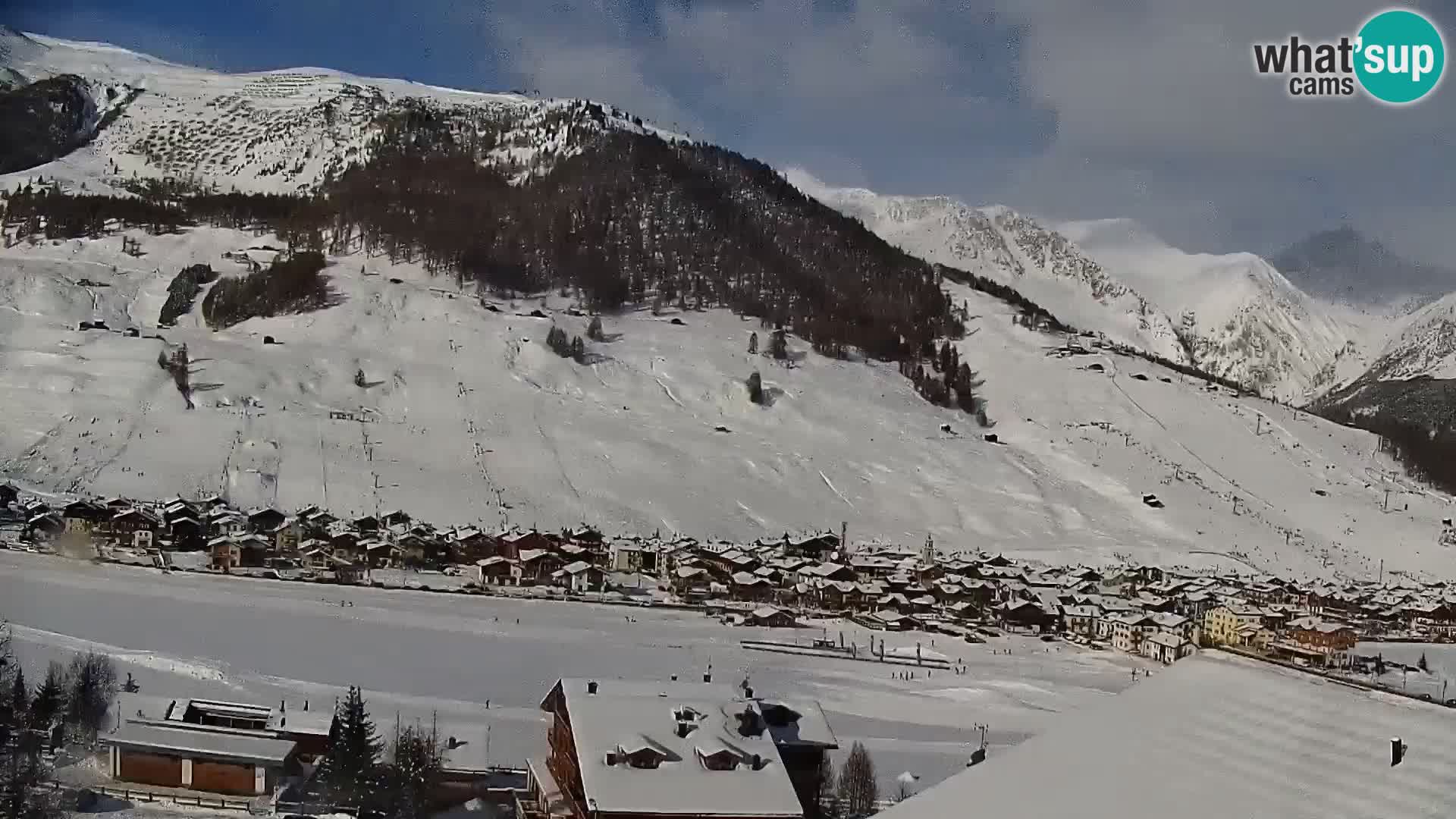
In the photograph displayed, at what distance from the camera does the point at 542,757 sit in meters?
4.42

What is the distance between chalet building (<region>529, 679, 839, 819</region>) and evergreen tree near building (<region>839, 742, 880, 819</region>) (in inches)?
6.4

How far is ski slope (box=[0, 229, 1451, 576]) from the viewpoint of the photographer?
1141cm

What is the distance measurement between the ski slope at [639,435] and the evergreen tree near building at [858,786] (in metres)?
6.53

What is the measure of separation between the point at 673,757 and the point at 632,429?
11597mm

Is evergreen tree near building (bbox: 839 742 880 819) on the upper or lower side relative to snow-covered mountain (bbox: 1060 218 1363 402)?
lower

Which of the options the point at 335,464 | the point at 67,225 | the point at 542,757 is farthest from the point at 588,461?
the point at 67,225

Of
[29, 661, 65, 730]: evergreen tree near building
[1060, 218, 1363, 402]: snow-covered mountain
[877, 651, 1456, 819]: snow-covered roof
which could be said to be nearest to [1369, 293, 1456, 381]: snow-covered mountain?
[1060, 218, 1363, 402]: snow-covered mountain

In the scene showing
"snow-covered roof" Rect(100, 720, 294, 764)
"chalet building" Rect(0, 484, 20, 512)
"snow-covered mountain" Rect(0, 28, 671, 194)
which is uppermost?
"snow-covered mountain" Rect(0, 28, 671, 194)

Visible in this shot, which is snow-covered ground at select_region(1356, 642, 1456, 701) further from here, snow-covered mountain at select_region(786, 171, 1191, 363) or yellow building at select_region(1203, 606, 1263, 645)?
snow-covered mountain at select_region(786, 171, 1191, 363)

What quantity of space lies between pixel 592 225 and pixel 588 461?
12.7 meters

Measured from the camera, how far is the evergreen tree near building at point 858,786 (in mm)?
4207

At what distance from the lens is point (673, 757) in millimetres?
3678

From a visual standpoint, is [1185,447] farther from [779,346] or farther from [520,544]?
[520,544]

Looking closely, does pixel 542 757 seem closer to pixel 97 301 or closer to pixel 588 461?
pixel 588 461
